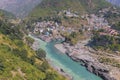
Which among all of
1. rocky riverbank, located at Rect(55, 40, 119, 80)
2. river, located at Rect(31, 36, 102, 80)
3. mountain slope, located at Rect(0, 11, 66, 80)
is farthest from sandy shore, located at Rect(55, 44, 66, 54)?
mountain slope, located at Rect(0, 11, 66, 80)

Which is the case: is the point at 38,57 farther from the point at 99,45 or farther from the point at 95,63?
the point at 99,45

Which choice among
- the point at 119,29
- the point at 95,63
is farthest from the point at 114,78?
the point at 119,29

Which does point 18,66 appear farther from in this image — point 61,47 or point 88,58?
point 61,47

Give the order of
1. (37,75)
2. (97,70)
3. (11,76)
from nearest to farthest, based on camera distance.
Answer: (11,76), (37,75), (97,70)

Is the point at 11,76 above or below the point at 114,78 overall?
above

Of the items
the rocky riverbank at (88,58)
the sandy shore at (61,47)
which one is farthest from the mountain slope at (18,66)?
the sandy shore at (61,47)

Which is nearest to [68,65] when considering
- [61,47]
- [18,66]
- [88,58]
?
[88,58]

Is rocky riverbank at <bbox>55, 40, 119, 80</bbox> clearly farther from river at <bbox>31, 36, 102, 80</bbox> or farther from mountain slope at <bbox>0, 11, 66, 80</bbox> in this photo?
mountain slope at <bbox>0, 11, 66, 80</bbox>

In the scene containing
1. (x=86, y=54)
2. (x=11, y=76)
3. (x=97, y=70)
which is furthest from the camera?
(x=86, y=54)
